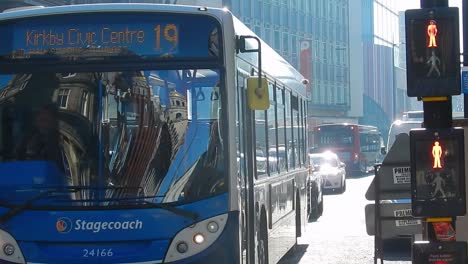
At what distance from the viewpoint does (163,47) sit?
820 cm

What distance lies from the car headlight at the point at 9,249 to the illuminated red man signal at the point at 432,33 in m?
3.85

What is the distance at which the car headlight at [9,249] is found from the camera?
8.12 meters

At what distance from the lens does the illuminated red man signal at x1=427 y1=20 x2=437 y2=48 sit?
673 cm

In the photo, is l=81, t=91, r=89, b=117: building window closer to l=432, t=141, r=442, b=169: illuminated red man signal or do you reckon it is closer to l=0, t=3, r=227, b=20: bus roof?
l=0, t=3, r=227, b=20: bus roof

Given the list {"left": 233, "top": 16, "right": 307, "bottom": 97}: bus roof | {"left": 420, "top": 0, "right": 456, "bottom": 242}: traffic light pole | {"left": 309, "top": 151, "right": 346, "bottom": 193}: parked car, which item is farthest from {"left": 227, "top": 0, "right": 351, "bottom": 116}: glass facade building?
{"left": 420, "top": 0, "right": 456, "bottom": 242}: traffic light pole

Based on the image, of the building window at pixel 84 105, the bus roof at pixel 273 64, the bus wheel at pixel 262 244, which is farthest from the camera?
the bus wheel at pixel 262 244

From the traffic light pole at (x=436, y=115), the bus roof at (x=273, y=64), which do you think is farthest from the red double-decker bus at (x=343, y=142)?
the traffic light pole at (x=436, y=115)

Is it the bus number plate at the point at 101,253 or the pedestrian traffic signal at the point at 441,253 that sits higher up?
the pedestrian traffic signal at the point at 441,253

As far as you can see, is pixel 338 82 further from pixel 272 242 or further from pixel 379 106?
pixel 272 242

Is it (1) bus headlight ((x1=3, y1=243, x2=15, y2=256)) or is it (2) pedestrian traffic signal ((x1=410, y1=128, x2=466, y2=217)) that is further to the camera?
(1) bus headlight ((x1=3, y1=243, x2=15, y2=256))

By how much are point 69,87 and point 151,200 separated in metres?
1.23

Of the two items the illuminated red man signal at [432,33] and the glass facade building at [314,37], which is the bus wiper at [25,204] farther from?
the glass facade building at [314,37]

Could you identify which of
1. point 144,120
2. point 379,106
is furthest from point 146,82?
point 379,106

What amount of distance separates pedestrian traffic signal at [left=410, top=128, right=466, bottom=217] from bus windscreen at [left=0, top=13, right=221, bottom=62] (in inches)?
86.6
